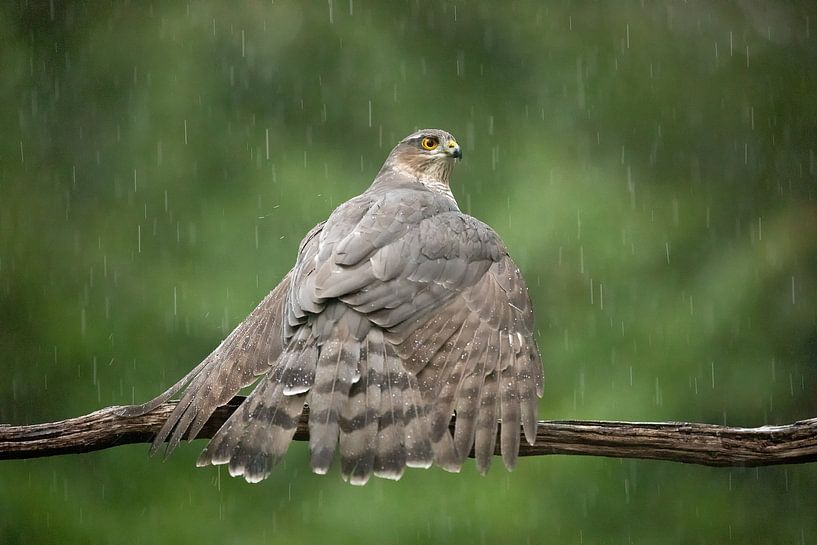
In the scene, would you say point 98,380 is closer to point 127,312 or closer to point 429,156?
point 127,312

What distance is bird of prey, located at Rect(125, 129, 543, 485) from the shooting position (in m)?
3.55

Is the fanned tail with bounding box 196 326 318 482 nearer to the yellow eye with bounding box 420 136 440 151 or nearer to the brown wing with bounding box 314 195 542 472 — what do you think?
the brown wing with bounding box 314 195 542 472

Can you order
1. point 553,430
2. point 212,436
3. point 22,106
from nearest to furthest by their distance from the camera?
point 553,430
point 212,436
point 22,106

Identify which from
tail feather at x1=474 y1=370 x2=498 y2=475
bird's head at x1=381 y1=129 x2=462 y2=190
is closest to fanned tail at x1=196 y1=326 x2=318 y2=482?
tail feather at x1=474 y1=370 x2=498 y2=475

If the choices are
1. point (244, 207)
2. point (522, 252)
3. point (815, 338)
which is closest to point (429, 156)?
point (522, 252)

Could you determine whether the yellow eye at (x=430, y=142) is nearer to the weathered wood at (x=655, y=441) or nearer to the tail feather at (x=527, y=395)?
the tail feather at (x=527, y=395)

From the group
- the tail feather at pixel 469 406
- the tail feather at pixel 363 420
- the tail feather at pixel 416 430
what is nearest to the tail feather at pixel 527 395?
the tail feather at pixel 469 406

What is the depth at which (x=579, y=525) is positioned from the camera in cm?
680

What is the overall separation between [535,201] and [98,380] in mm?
3393

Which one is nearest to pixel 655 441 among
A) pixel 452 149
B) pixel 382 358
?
pixel 382 358

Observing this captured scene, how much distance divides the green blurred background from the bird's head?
1.57 meters

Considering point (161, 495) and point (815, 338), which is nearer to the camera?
point (161, 495)

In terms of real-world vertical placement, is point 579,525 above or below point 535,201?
below

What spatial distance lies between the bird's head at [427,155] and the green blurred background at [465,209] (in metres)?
1.57
